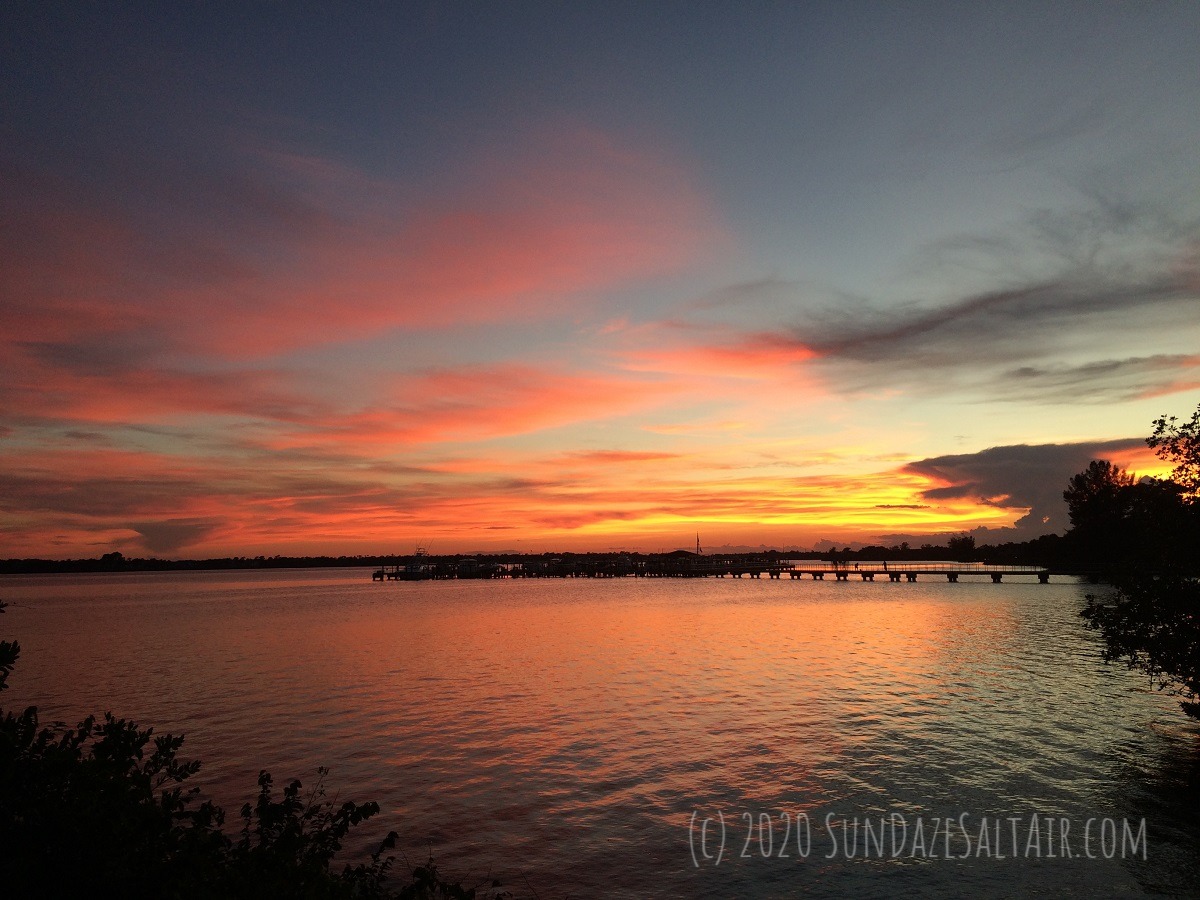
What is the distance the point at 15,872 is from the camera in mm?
7754

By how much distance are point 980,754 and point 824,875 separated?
39.6ft

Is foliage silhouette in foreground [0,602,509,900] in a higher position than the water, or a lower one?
higher

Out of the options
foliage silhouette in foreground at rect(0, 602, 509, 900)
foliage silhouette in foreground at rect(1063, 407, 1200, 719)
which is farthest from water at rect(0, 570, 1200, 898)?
foliage silhouette in foreground at rect(0, 602, 509, 900)

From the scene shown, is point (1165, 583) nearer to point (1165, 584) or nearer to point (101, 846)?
point (1165, 584)

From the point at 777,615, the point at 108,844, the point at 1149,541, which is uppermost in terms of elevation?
the point at 1149,541

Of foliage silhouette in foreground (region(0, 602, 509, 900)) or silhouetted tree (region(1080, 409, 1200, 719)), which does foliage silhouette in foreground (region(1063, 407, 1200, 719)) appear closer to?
silhouetted tree (region(1080, 409, 1200, 719))

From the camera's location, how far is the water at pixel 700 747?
17.1 meters

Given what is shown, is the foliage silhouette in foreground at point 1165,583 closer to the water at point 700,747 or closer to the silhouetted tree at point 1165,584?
the silhouetted tree at point 1165,584

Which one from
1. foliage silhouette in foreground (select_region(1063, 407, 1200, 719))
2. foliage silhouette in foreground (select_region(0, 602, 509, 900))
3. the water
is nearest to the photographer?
foliage silhouette in foreground (select_region(0, 602, 509, 900))

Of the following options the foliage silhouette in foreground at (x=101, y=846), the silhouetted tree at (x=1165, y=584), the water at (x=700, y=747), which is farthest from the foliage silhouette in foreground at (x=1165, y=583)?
the foliage silhouette in foreground at (x=101, y=846)

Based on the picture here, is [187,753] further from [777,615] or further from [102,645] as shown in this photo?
[777,615]

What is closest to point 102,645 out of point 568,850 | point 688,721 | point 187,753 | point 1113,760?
point 187,753

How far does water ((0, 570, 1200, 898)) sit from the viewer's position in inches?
672

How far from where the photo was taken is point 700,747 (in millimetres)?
26859
